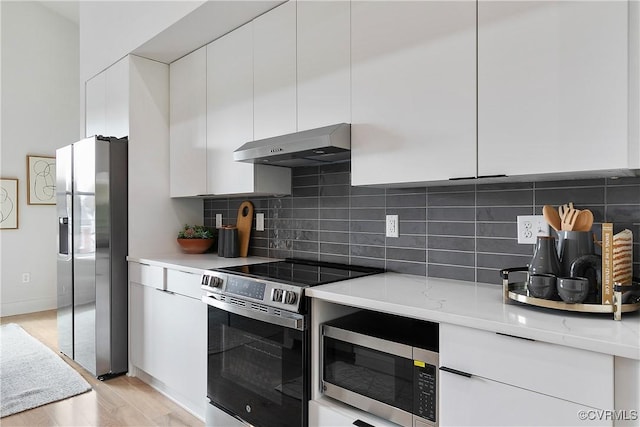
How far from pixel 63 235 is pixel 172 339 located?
1502 mm

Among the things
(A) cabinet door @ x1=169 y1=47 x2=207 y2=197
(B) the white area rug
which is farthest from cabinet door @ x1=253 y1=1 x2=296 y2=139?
(B) the white area rug

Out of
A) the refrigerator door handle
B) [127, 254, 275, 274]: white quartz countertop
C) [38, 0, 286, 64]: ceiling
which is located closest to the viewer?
[38, 0, 286, 64]: ceiling

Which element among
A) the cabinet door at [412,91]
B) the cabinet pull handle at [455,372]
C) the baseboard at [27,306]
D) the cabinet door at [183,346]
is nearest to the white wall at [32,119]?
the baseboard at [27,306]

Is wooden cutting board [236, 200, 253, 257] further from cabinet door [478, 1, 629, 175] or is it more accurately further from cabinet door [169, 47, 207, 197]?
cabinet door [478, 1, 629, 175]

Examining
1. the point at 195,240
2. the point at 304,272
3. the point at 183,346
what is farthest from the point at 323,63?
the point at 183,346

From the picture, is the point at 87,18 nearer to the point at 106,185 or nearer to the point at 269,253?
the point at 106,185

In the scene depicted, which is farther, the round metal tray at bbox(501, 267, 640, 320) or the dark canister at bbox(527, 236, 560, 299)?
the dark canister at bbox(527, 236, 560, 299)

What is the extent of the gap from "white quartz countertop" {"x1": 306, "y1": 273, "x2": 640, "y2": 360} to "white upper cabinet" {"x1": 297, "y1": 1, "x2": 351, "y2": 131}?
80 centimetres

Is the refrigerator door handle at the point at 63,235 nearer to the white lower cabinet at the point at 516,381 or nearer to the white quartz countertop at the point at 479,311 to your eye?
the white quartz countertop at the point at 479,311

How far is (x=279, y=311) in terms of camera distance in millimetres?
1829

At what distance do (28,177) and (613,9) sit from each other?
5657 millimetres

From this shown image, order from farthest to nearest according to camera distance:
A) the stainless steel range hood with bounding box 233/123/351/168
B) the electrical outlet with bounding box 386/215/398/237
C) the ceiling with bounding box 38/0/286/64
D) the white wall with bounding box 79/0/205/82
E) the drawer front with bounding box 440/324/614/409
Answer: the white wall with bounding box 79/0/205/82 → the ceiling with bounding box 38/0/286/64 → the electrical outlet with bounding box 386/215/398/237 → the stainless steel range hood with bounding box 233/123/351/168 → the drawer front with bounding box 440/324/614/409

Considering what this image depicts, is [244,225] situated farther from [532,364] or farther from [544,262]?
[532,364]

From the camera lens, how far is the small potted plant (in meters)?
3.09
